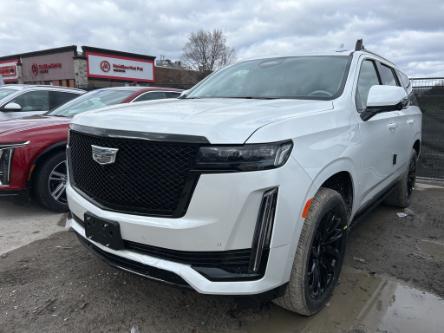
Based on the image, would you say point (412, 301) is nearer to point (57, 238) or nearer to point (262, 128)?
point (262, 128)

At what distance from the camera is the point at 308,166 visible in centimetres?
203

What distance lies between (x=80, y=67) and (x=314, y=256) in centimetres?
2546

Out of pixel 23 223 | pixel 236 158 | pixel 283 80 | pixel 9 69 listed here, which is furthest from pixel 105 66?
pixel 236 158

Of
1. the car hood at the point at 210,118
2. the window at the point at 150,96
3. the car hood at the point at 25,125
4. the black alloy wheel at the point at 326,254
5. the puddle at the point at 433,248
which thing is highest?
the window at the point at 150,96

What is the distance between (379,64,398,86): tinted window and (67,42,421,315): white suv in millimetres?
1317

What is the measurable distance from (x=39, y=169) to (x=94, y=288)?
6.34 feet

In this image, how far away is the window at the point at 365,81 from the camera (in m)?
2.93

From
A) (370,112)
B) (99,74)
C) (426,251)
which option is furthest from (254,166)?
(99,74)

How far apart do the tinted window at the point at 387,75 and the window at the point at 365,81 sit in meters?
0.24

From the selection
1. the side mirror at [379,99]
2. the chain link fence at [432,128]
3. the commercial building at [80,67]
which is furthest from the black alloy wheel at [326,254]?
the commercial building at [80,67]

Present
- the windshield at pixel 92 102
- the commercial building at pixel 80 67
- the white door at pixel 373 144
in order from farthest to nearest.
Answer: the commercial building at pixel 80 67, the windshield at pixel 92 102, the white door at pixel 373 144

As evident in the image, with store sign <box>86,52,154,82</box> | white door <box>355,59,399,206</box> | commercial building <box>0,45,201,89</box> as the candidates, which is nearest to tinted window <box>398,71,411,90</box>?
white door <box>355,59,399,206</box>

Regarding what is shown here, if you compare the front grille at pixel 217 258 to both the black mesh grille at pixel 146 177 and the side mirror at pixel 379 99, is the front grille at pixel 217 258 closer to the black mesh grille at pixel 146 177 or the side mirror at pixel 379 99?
the black mesh grille at pixel 146 177

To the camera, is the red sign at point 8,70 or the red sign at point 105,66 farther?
the red sign at point 8,70
